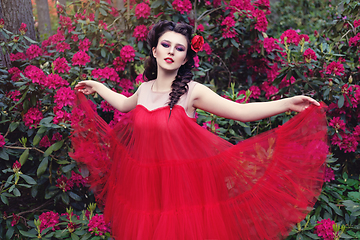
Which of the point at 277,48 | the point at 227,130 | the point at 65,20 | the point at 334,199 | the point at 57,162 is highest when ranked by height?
the point at 65,20

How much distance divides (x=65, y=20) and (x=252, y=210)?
2690 mm

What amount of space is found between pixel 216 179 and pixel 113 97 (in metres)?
0.88

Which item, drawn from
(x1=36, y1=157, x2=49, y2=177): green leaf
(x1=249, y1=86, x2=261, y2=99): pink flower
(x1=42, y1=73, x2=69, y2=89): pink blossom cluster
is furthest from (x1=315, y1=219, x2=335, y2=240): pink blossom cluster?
(x1=42, y1=73, x2=69, y2=89): pink blossom cluster

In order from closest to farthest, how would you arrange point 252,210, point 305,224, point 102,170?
point 252,210, point 102,170, point 305,224

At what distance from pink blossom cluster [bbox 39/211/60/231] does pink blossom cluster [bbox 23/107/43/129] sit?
2.36ft

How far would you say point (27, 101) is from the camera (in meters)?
2.45

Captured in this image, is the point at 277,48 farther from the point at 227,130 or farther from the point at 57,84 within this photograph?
the point at 57,84

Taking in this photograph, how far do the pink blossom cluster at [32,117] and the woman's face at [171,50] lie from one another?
131 cm

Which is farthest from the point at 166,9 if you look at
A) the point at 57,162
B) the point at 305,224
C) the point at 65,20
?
the point at 305,224

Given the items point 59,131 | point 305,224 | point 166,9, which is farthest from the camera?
point 166,9

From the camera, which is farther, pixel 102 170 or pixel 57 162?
pixel 57 162

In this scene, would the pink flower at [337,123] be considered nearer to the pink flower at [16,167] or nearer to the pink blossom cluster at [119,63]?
the pink blossom cluster at [119,63]

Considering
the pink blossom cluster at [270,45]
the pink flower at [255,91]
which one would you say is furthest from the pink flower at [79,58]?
the pink blossom cluster at [270,45]

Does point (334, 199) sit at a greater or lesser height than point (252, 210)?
lesser
